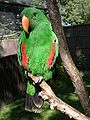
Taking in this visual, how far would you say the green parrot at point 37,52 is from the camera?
8.15 ft

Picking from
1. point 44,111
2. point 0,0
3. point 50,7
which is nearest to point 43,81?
point 50,7

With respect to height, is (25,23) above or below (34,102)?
above

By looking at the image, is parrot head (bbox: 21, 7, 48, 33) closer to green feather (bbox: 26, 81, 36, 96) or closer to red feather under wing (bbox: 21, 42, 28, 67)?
red feather under wing (bbox: 21, 42, 28, 67)

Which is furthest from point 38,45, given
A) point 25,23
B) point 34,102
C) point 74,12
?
point 74,12

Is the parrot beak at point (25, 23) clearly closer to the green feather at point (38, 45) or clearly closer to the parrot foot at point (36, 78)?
the green feather at point (38, 45)

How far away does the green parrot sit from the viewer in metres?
2.48

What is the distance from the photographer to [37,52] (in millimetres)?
2525

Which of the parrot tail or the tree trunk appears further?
the tree trunk

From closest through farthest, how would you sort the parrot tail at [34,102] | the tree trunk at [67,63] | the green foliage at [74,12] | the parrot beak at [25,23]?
the parrot beak at [25,23], the parrot tail at [34,102], the tree trunk at [67,63], the green foliage at [74,12]

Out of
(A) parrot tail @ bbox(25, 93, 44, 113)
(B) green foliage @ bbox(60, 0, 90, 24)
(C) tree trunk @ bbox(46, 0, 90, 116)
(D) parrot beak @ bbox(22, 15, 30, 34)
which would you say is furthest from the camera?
(B) green foliage @ bbox(60, 0, 90, 24)

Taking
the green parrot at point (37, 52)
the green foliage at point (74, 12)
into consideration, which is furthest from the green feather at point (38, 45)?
the green foliage at point (74, 12)

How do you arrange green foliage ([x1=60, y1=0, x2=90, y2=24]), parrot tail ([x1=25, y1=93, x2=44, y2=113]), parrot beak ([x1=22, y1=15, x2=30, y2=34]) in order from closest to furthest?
parrot beak ([x1=22, y1=15, x2=30, y2=34]) < parrot tail ([x1=25, y1=93, x2=44, y2=113]) < green foliage ([x1=60, y1=0, x2=90, y2=24])

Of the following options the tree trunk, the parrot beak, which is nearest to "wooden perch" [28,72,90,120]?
the parrot beak

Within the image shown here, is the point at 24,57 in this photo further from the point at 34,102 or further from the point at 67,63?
the point at 67,63
